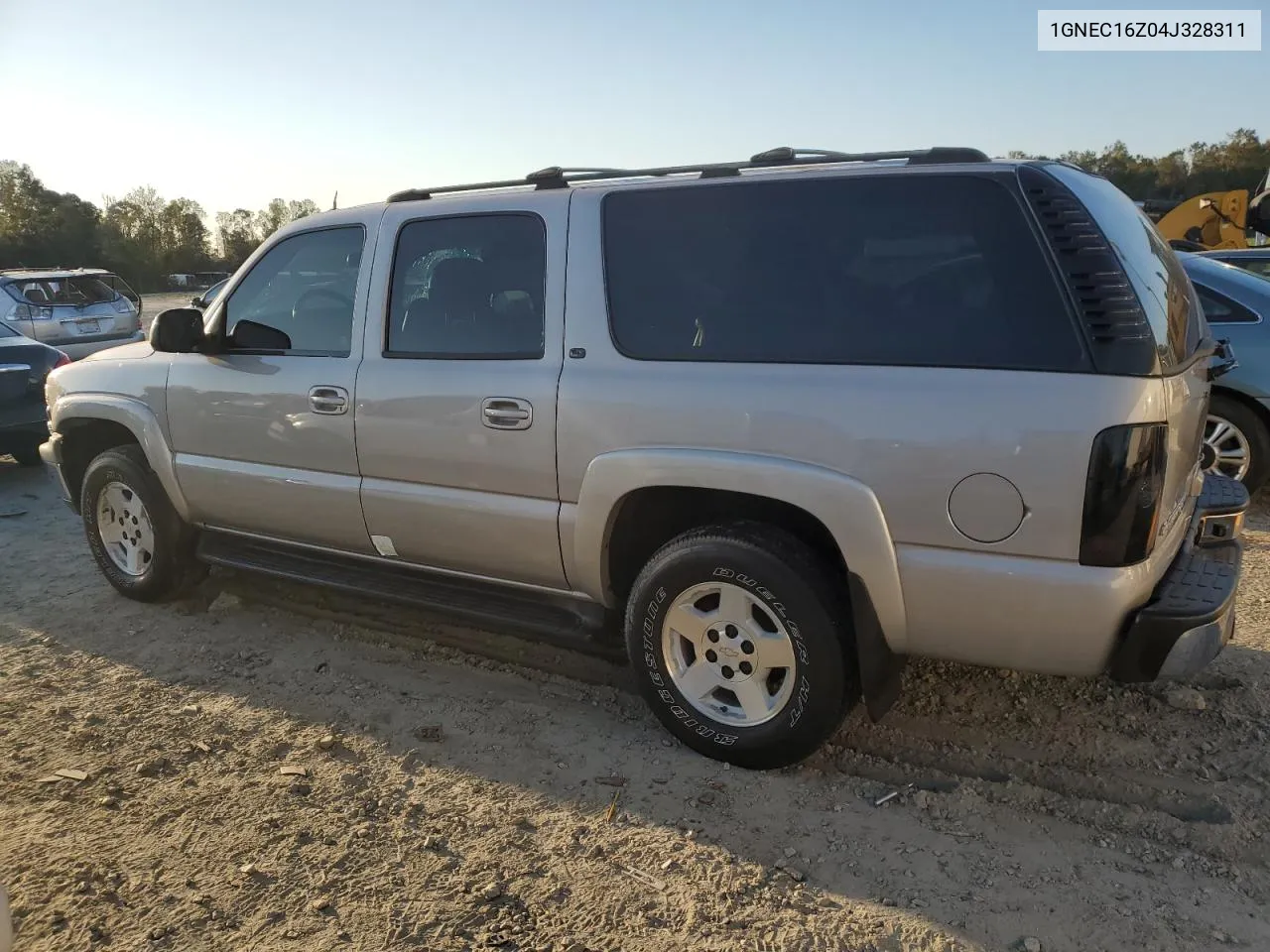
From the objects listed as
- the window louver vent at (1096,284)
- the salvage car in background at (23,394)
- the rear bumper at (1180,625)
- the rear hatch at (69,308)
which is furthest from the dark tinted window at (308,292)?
the rear hatch at (69,308)

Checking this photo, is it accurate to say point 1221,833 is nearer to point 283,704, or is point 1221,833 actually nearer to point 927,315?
point 927,315

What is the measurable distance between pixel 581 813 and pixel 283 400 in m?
2.17

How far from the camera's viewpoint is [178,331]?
13.2 ft

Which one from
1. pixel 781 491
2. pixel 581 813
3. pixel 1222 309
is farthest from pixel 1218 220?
pixel 581 813

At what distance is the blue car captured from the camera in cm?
562

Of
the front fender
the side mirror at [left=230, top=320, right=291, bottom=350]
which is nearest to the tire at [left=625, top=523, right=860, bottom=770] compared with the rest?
the front fender

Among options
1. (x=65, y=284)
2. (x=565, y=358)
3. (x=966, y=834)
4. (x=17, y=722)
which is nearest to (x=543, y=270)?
(x=565, y=358)

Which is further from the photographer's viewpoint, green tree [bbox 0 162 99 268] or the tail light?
green tree [bbox 0 162 99 268]

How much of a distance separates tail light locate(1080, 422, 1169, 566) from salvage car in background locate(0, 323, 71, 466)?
7851 mm

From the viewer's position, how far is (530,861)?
2.64 meters

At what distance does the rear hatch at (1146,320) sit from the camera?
2.38 m

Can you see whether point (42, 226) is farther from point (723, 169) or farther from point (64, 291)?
point (723, 169)

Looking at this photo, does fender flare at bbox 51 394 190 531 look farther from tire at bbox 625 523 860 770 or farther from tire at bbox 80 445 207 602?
tire at bbox 625 523 860 770

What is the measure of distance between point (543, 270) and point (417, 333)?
2.06ft
